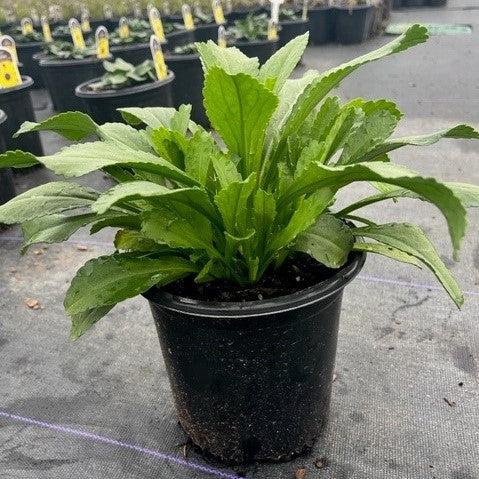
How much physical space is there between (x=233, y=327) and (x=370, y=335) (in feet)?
2.75

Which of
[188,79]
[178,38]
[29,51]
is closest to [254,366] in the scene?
[188,79]

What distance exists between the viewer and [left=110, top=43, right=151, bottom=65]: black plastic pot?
461 centimetres

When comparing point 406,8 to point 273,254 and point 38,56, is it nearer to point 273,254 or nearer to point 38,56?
point 38,56

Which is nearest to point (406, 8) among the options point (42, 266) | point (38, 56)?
point (38, 56)

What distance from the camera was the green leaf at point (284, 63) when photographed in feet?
3.82

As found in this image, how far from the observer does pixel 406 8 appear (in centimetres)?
984

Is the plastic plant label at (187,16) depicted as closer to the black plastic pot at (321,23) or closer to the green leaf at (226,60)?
the black plastic pot at (321,23)

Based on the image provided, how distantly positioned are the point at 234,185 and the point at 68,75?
389 centimetres

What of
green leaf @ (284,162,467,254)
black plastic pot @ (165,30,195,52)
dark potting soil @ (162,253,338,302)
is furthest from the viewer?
black plastic pot @ (165,30,195,52)

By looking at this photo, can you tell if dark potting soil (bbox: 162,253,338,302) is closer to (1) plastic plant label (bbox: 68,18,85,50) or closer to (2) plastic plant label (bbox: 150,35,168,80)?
(2) plastic plant label (bbox: 150,35,168,80)

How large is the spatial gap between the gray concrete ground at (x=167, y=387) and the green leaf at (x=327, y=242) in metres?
0.44

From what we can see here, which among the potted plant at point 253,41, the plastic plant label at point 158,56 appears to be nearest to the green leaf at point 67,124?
the plastic plant label at point 158,56

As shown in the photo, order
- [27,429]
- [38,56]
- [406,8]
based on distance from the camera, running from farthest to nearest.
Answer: [406,8], [38,56], [27,429]

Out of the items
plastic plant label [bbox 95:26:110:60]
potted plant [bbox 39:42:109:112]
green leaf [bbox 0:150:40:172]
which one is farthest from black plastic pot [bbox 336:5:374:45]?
green leaf [bbox 0:150:40:172]
